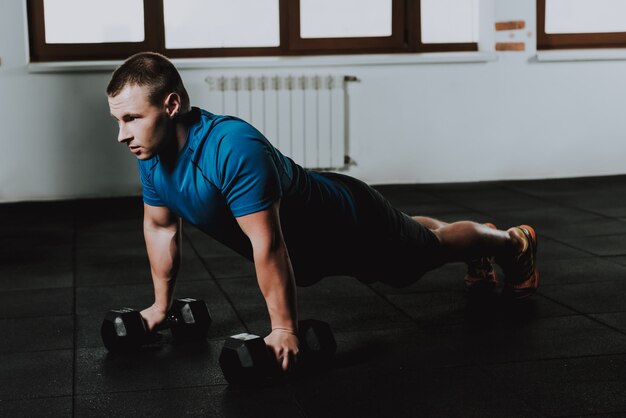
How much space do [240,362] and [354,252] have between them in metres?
0.48

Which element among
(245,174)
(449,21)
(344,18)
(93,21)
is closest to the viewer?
(245,174)

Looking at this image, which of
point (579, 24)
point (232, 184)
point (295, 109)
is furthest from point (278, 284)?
point (579, 24)

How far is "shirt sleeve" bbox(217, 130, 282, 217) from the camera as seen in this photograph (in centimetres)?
205

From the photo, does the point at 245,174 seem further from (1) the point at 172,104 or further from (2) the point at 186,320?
(2) the point at 186,320

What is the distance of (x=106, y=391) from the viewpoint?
2133 mm

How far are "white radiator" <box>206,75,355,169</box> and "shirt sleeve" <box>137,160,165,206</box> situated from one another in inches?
123

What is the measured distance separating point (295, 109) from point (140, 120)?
11.5 ft

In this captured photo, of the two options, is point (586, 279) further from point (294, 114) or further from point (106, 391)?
point (294, 114)

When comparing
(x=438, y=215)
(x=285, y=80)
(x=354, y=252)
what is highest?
(x=285, y=80)

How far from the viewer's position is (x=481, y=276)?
2975 mm

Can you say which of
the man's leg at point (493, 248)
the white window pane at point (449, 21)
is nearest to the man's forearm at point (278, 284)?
the man's leg at point (493, 248)

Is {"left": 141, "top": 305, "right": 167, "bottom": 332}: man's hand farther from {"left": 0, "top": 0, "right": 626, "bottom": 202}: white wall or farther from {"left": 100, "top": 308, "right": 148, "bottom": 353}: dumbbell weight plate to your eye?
{"left": 0, "top": 0, "right": 626, "bottom": 202}: white wall

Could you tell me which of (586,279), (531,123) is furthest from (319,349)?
(531,123)

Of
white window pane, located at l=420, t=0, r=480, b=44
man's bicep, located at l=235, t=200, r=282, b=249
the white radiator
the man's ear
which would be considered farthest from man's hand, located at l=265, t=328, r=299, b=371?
white window pane, located at l=420, t=0, r=480, b=44
